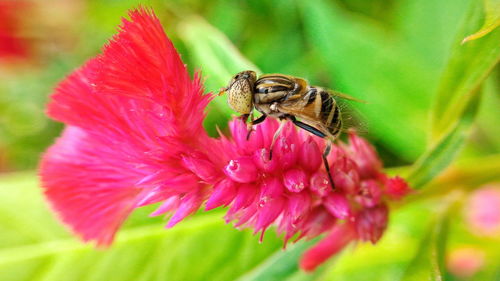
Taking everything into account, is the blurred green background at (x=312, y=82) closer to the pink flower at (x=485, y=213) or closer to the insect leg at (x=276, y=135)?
the pink flower at (x=485, y=213)

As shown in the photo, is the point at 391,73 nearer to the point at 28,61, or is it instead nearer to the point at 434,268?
the point at 434,268

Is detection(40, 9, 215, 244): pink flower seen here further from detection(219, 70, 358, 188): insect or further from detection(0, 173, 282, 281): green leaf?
detection(0, 173, 282, 281): green leaf

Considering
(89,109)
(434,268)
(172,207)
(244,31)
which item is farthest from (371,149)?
(244,31)

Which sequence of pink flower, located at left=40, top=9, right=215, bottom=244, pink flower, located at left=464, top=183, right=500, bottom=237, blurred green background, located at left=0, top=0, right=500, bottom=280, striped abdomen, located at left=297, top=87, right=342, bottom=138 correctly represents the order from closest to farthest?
1. pink flower, located at left=40, top=9, right=215, bottom=244
2. striped abdomen, located at left=297, top=87, right=342, bottom=138
3. blurred green background, located at left=0, top=0, right=500, bottom=280
4. pink flower, located at left=464, top=183, right=500, bottom=237

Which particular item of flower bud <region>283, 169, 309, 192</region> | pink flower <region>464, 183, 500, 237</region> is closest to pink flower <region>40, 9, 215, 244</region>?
flower bud <region>283, 169, 309, 192</region>

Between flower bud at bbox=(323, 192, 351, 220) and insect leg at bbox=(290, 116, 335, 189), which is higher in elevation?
insect leg at bbox=(290, 116, 335, 189)

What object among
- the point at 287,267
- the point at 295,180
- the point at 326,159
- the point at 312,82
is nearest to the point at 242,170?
the point at 295,180

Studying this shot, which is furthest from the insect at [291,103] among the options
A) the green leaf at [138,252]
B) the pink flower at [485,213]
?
the pink flower at [485,213]
